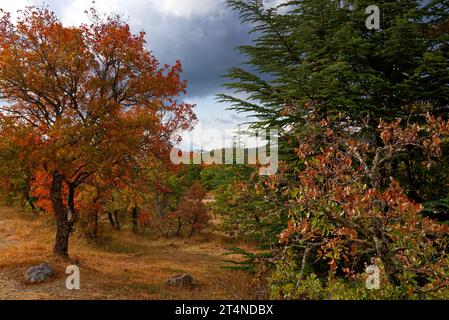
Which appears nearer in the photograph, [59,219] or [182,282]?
[182,282]

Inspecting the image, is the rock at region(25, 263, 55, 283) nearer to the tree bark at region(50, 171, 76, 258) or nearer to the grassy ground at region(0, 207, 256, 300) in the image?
the grassy ground at region(0, 207, 256, 300)

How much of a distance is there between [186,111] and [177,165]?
3.10 meters

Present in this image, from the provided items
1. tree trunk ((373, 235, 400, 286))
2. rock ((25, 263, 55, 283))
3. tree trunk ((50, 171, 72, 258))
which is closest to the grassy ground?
rock ((25, 263, 55, 283))

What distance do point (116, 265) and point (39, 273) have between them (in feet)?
18.3

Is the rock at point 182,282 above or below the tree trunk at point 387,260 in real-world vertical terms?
below

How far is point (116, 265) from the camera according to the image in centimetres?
1848

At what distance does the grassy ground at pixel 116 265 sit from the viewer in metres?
12.4

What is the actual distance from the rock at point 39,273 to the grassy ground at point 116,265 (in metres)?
0.28

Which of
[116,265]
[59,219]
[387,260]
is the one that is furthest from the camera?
[116,265]

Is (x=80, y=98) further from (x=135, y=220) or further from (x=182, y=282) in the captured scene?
(x=135, y=220)

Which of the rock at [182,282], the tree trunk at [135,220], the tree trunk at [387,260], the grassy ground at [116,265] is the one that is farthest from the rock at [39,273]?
the tree trunk at [135,220]

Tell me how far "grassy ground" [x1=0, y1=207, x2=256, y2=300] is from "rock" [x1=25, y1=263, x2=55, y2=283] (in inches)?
11.0

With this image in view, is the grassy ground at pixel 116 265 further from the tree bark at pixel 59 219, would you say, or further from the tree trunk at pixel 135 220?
the tree trunk at pixel 135 220

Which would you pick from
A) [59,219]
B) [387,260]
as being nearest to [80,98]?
[59,219]
